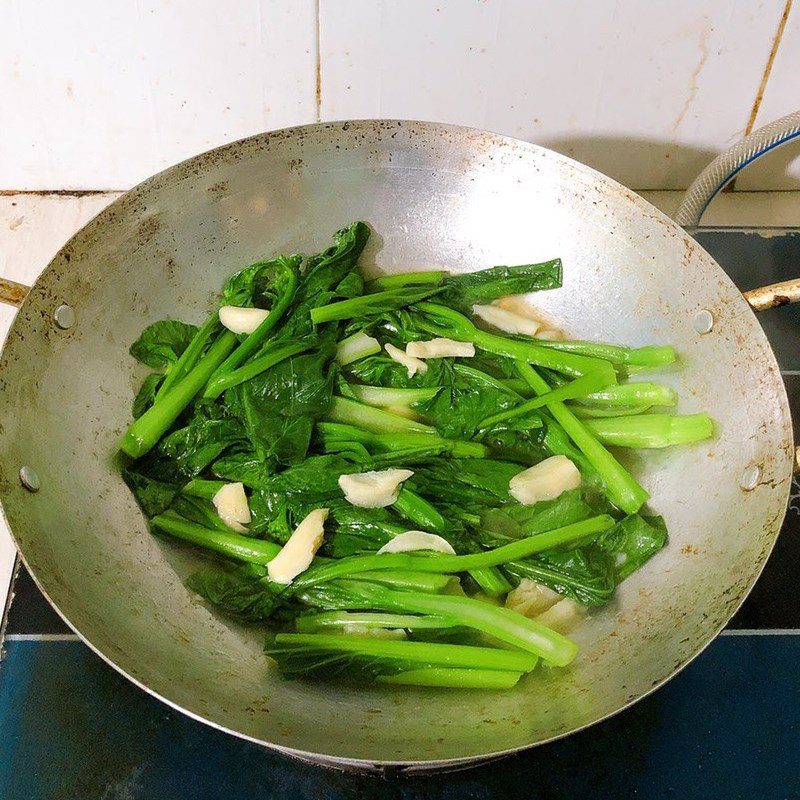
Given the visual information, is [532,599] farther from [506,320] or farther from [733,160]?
[733,160]

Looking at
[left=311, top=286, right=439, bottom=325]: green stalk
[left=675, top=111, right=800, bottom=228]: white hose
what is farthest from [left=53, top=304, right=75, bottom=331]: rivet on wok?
[left=675, top=111, right=800, bottom=228]: white hose

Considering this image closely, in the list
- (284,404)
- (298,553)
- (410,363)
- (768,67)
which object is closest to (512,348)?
(410,363)

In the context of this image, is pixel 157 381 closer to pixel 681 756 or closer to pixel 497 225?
pixel 497 225

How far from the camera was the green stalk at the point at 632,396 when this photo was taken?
1183 mm

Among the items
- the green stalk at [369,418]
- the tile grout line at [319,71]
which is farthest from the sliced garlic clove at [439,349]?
the tile grout line at [319,71]

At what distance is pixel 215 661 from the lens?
3.09 feet

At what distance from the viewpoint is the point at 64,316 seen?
1069 millimetres

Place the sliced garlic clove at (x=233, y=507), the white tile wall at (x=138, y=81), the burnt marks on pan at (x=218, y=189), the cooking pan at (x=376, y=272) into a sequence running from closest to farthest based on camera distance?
the cooking pan at (x=376, y=272) → the sliced garlic clove at (x=233, y=507) → the burnt marks on pan at (x=218, y=189) → the white tile wall at (x=138, y=81)

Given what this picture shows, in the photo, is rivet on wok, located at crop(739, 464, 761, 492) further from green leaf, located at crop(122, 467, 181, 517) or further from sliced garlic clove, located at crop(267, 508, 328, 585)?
green leaf, located at crop(122, 467, 181, 517)

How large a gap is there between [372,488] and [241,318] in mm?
357

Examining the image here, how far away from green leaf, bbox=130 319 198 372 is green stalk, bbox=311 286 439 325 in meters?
0.21

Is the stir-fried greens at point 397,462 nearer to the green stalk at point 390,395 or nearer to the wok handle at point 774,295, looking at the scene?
the green stalk at point 390,395

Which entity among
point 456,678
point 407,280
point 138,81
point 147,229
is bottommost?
point 456,678

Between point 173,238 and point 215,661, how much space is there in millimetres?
639
